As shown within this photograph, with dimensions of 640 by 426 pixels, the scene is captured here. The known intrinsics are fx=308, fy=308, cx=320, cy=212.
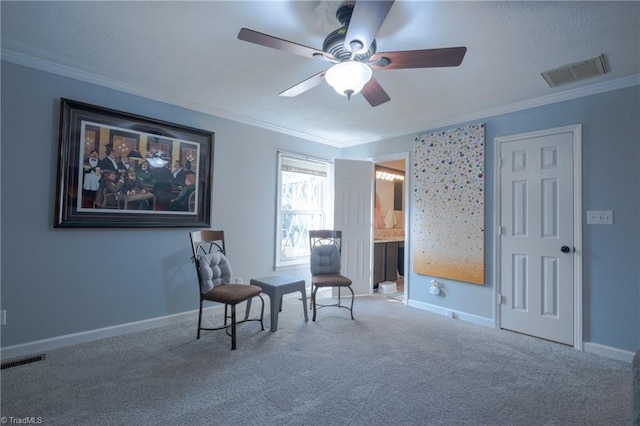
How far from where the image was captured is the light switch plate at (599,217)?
2.75 metres

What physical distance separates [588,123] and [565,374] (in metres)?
2.24

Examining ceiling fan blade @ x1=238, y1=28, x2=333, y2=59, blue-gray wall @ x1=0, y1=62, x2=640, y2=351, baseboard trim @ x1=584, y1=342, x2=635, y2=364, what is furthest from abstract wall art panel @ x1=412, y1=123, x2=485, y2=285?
ceiling fan blade @ x1=238, y1=28, x2=333, y2=59

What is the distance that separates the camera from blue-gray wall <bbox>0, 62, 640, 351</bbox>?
8.18 feet

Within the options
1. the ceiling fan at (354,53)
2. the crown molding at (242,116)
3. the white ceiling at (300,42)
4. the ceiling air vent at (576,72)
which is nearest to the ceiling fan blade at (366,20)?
the ceiling fan at (354,53)

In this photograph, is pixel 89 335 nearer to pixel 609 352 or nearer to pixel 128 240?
pixel 128 240

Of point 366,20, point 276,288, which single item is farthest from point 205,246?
point 366,20

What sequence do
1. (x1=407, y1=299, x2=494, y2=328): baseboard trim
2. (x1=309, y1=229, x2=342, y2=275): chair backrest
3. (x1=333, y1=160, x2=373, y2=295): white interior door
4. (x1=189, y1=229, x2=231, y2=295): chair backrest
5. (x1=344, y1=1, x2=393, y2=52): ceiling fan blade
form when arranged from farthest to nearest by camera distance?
(x1=333, y1=160, x2=373, y2=295): white interior door
(x1=309, y1=229, x2=342, y2=275): chair backrest
(x1=407, y1=299, x2=494, y2=328): baseboard trim
(x1=189, y1=229, x2=231, y2=295): chair backrest
(x1=344, y1=1, x2=393, y2=52): ceiling fan blade

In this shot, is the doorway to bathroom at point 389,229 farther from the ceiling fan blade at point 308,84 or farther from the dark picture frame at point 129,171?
the dark picture frame at point 129,171

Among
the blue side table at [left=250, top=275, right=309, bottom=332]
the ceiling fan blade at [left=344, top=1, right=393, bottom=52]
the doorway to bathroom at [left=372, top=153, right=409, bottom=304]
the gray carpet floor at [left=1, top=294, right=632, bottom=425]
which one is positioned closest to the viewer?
the ceiling fan blade at [left=344, top=1, right=393, bottom=52]

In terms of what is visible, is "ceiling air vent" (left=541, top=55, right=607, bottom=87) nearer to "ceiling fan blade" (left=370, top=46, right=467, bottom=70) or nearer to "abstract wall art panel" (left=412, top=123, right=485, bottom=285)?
"abstract wall art panel" (left=412, top=123, right=485, bottom=285)

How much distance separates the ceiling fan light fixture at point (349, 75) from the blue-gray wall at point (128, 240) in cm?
224

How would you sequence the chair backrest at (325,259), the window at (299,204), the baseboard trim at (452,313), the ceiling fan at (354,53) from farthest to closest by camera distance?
the window at (299,204) < the chair backrest at (325,259) < the baseboard trim at (452,313) < the ceiling fan at (354,53)

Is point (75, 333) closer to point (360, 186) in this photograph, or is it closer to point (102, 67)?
point (102, 67)

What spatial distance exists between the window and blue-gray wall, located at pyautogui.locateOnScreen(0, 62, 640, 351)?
4.44 feet
